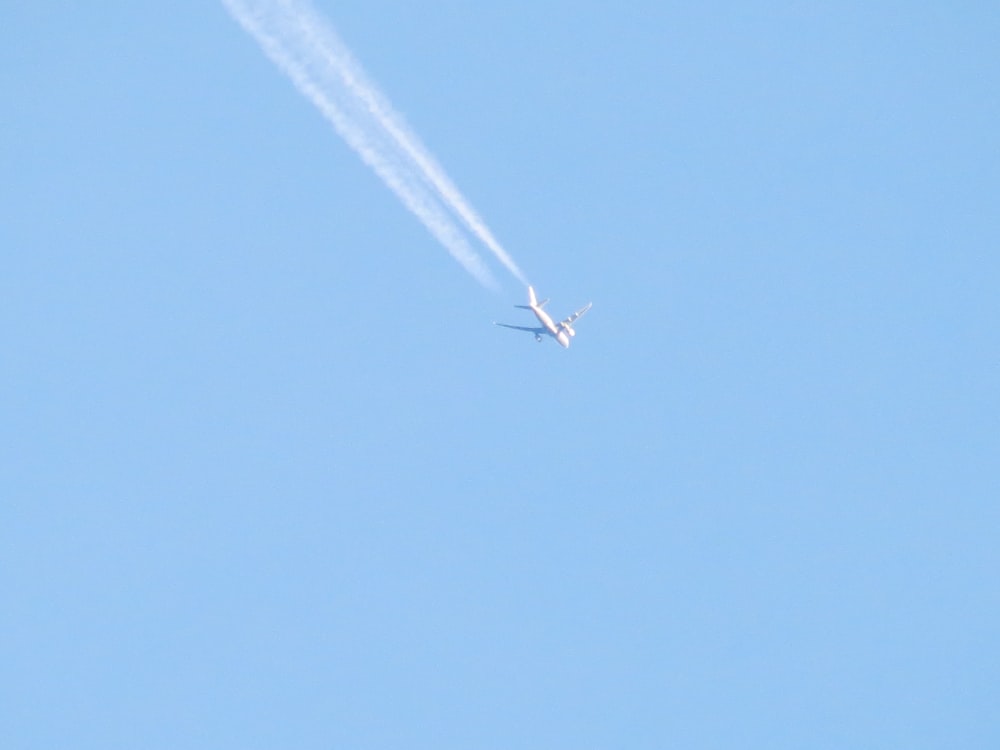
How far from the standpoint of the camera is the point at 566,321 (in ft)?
319

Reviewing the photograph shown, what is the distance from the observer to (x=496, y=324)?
96188 mm

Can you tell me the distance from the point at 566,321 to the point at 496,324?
11.3 feet
